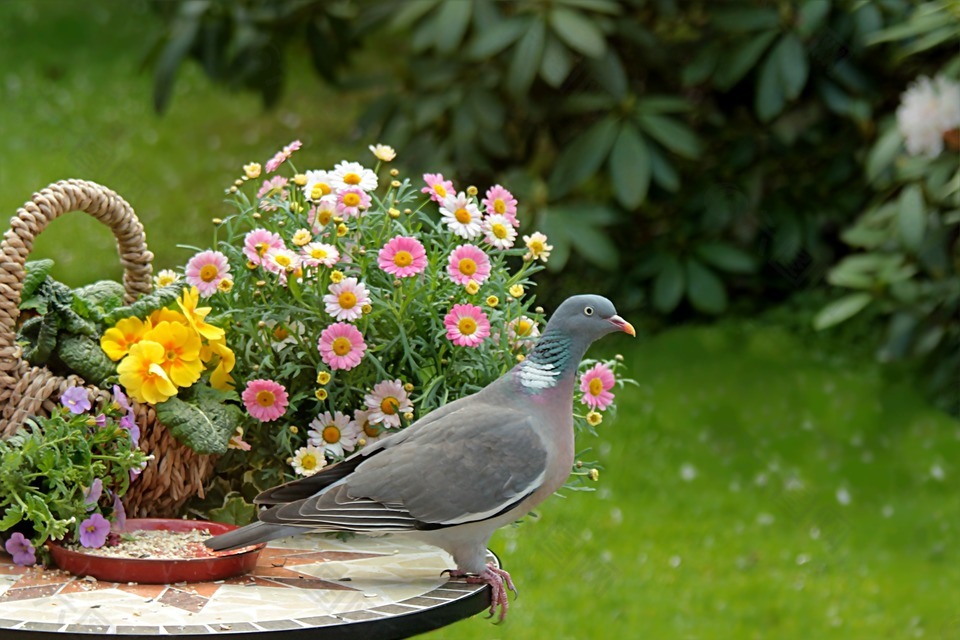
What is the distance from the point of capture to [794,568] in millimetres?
4805

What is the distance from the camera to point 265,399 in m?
2.60

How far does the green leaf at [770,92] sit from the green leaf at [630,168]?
21.7 inches

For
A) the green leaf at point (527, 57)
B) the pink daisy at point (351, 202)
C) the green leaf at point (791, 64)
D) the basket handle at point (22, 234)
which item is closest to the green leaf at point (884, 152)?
the green leaf at point (791, 64)

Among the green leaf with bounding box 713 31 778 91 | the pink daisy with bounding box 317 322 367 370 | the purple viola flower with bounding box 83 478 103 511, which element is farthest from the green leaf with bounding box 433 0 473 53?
the purple viola flower with bounding box 83 478 103 511

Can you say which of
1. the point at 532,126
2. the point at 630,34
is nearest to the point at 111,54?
the point at 532,126

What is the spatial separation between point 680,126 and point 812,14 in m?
0.73

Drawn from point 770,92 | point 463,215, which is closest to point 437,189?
point 463,215

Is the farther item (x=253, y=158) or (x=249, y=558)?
(x=253, y=158)

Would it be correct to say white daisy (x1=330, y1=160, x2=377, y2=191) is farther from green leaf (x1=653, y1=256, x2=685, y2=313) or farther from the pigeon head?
green leaf (x1=653, y1=256, x2=685, y2=313)

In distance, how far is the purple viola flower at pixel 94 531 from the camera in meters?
2.32

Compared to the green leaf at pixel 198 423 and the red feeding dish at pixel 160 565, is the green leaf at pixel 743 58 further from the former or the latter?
the red feeding dish at pixel 160 565

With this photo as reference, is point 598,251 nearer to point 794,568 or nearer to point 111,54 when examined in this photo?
point 794,568

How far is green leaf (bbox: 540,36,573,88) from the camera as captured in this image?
210 inches

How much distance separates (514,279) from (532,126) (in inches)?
144
